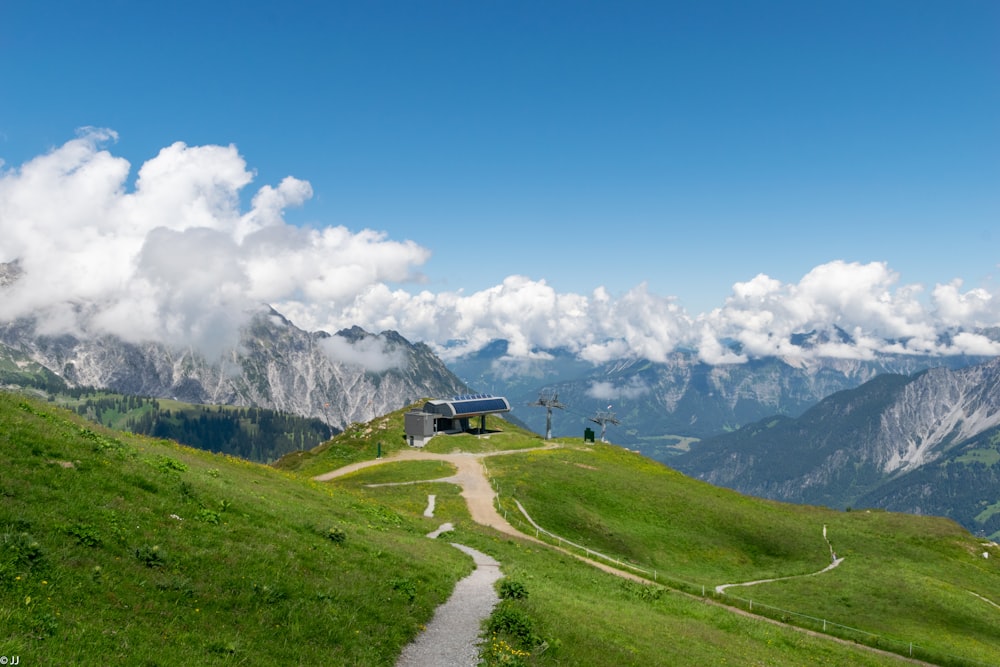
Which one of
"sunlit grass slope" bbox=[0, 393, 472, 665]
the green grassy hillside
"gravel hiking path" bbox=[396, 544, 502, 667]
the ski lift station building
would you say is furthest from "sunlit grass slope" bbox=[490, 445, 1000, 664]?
"sunlit grass slope" bbox=[0, 393, 472, 665]

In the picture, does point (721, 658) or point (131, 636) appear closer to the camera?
point (131, 636)

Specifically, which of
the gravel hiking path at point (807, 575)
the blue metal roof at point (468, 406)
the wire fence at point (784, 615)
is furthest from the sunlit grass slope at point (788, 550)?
the blue metal roof at point (468, 406)

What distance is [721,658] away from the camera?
29.5m

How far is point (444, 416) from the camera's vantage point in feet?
413

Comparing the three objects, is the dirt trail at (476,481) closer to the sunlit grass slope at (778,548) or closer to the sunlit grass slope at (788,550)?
the sunlit grass slope at (778,548)

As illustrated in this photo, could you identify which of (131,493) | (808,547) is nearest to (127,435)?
(131,493)

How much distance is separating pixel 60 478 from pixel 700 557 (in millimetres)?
66842

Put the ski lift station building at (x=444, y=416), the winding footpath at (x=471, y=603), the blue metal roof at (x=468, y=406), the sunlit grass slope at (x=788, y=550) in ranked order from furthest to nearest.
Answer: the blue metal roof at (x=468, y=406) → the ski lift station building at (x=444, y=416) → the sunlit grass slope at (x=788, y=550) → the winding footpath at (x=471, y=603)

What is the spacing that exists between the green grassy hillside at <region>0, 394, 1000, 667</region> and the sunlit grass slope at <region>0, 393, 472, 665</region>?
7 centimetres

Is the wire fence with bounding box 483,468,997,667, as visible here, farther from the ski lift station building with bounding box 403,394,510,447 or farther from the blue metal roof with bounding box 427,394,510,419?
the blue metal roof with bounding box 427,394,510,419

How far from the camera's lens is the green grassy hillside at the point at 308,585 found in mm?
16062

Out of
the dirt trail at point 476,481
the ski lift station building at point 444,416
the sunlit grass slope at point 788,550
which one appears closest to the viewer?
the sunlit grass slope at point 788,550

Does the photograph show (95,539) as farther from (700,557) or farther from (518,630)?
(700,557)

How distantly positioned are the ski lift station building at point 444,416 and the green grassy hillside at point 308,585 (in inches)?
2047
